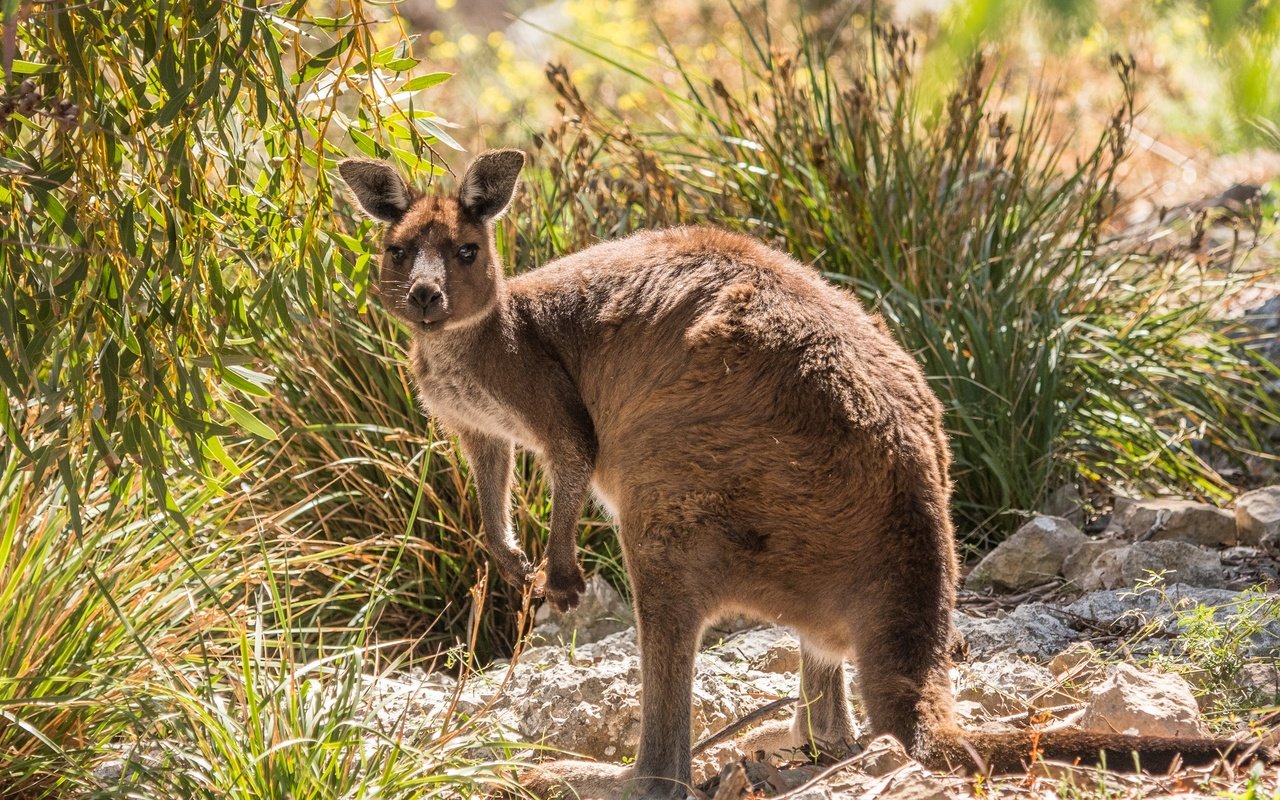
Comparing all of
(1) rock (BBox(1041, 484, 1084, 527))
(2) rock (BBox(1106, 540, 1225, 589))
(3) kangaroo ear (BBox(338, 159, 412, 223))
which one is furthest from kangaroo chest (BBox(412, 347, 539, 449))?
(1) rock (BBox(1041, 484, 1084, 527))

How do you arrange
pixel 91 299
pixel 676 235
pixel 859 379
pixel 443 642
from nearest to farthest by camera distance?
pixel 91 299, pixel 859 379, pixel 676 235, pixel 443 642

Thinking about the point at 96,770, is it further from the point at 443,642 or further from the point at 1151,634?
the point at 1151,634

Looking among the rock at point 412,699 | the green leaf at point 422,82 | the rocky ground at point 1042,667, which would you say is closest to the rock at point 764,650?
the rocky ground at point 1042,667

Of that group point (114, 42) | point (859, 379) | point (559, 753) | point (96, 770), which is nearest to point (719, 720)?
point (559, 753)

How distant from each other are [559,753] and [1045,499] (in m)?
2.73

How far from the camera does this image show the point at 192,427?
3643 millimetres

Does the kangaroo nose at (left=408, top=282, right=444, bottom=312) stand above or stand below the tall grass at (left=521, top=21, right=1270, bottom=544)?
below

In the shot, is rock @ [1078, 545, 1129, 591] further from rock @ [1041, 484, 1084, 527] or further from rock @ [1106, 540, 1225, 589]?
rock @ [1041, 484, 1084, 527]

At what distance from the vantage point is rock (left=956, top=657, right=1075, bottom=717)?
4.30 metres

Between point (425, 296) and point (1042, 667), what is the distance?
7.61 ft

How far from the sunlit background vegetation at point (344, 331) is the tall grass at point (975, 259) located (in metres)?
0.02

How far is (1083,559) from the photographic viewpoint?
17.7 ft

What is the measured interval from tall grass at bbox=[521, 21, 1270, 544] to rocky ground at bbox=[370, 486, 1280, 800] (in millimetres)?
464

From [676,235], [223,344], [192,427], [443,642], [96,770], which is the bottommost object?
[96,770]
